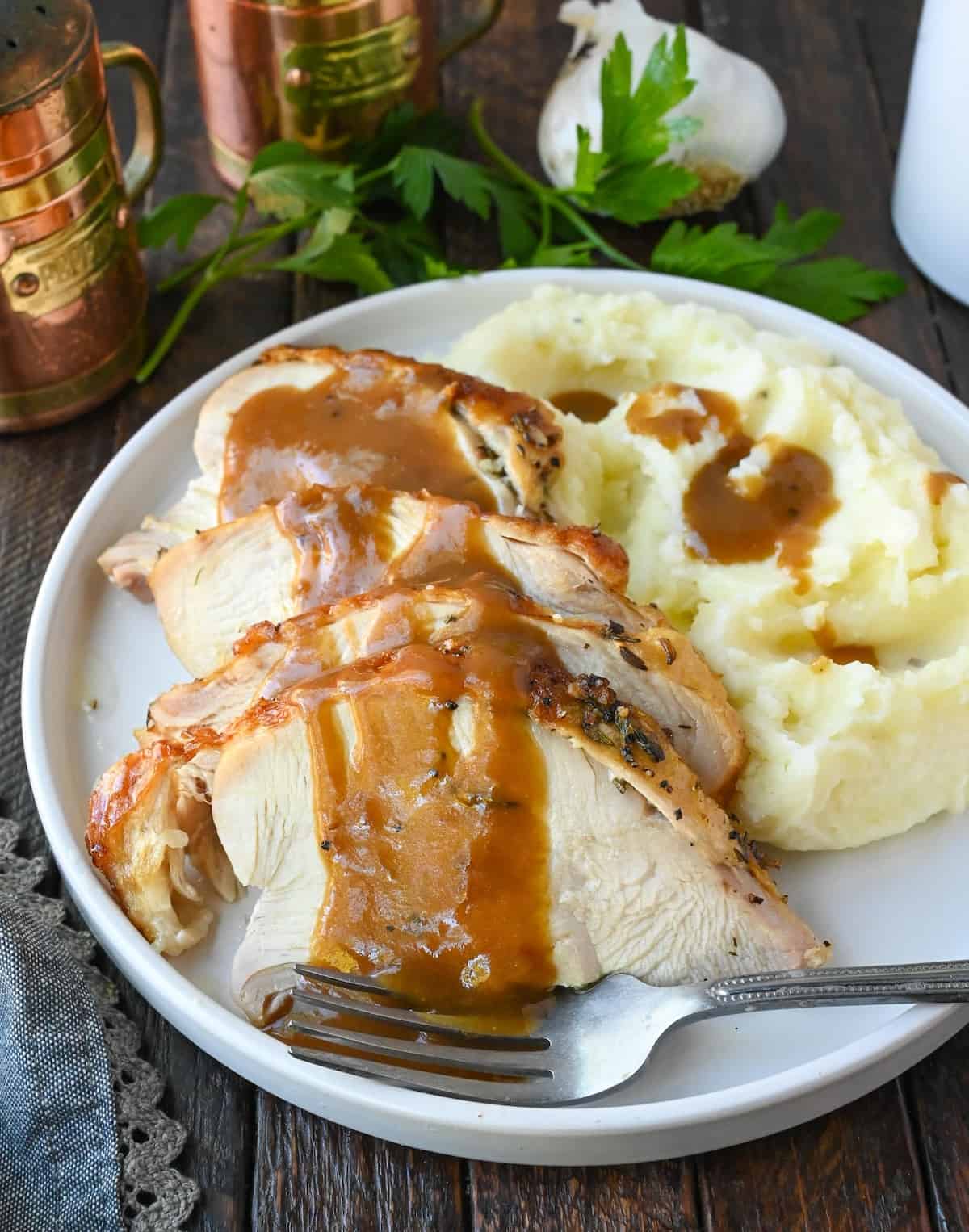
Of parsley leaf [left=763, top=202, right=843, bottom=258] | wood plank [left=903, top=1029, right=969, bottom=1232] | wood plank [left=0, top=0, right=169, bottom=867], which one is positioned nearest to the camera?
wood plank [left=903, top=1029, right=969, bottom=1232]

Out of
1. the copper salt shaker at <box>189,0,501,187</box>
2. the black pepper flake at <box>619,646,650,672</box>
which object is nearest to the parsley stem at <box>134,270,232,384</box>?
the copper salt shaker at <box>189,0,501,187</box>

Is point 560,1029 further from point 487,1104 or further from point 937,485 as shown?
point 937,485

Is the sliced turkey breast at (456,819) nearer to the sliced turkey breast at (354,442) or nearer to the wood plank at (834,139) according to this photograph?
the sliced turkey breast at (354,442)

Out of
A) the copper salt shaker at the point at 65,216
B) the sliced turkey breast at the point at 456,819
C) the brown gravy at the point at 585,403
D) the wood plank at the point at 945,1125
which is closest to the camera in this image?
the sliced turkey breast at the point at 456,819

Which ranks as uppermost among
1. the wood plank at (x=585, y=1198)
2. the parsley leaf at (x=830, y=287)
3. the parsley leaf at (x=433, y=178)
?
the parsley leaf at (x=433, y=178)

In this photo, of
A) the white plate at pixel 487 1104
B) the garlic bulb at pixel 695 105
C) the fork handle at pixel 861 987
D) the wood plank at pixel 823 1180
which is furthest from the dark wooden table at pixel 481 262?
the fork handle at pixel 861 987

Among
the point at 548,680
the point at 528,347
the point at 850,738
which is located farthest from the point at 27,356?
the point at 850,738

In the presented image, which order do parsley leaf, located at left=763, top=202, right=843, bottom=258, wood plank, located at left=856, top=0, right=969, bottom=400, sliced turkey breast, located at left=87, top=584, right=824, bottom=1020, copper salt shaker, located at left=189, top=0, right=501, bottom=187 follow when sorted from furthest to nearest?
wood plank, located at left=856, top=0, right=969, bottom=400
parsley leaf, located at left=763, top=202, right=843, bottom=258
copper salt shaker, located at left=189, top=0, right=501, bottom=187
sliced turkey breast, located at left=87, top=584, right=824, bottom=1020

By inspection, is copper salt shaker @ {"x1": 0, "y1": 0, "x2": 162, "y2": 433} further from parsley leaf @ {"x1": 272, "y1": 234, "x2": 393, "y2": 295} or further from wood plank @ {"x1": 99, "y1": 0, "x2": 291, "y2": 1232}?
parsley leaf @ {"x1": 272, "y1": 234, "x2": 393, "y2": 295}
